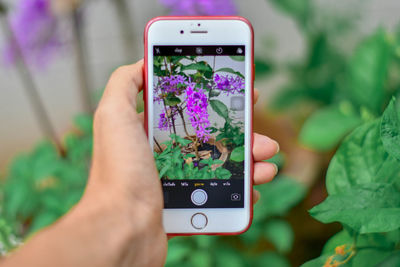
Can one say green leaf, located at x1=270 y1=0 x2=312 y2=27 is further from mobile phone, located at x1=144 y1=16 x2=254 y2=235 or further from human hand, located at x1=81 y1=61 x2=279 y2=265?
human hand, located at x1=81 y1=61 x2=279 y2=265

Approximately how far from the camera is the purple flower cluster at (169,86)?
482mm

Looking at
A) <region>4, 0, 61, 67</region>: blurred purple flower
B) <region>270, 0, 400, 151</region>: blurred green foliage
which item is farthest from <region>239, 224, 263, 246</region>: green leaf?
<region>4, 0, 61, 67</region>: blurred purple flower

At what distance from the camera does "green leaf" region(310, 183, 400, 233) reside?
36cm

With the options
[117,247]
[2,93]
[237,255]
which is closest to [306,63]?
[237,255]

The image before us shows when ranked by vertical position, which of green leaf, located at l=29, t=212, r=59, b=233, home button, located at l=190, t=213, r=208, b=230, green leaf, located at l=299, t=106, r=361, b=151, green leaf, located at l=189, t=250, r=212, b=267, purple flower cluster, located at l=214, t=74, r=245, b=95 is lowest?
green leaf, located at l=189, t=250, r=212, b=267

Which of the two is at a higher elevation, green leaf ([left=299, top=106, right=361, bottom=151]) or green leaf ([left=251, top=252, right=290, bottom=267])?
green leaf ([left=299, top=106, right=361, bottom=151])

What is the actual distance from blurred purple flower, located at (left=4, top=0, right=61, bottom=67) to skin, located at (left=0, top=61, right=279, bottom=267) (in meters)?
0.43

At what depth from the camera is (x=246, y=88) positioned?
488 mm

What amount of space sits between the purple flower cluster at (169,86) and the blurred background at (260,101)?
20 cm

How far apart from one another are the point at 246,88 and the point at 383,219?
0.65ft

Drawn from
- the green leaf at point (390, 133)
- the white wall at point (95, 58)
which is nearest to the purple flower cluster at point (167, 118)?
the green leaf at point (390, 133)

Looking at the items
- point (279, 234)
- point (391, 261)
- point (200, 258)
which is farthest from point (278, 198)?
point (391, 261)

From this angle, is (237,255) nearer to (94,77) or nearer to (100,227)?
(100,227)

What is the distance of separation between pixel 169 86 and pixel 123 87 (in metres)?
0.07
